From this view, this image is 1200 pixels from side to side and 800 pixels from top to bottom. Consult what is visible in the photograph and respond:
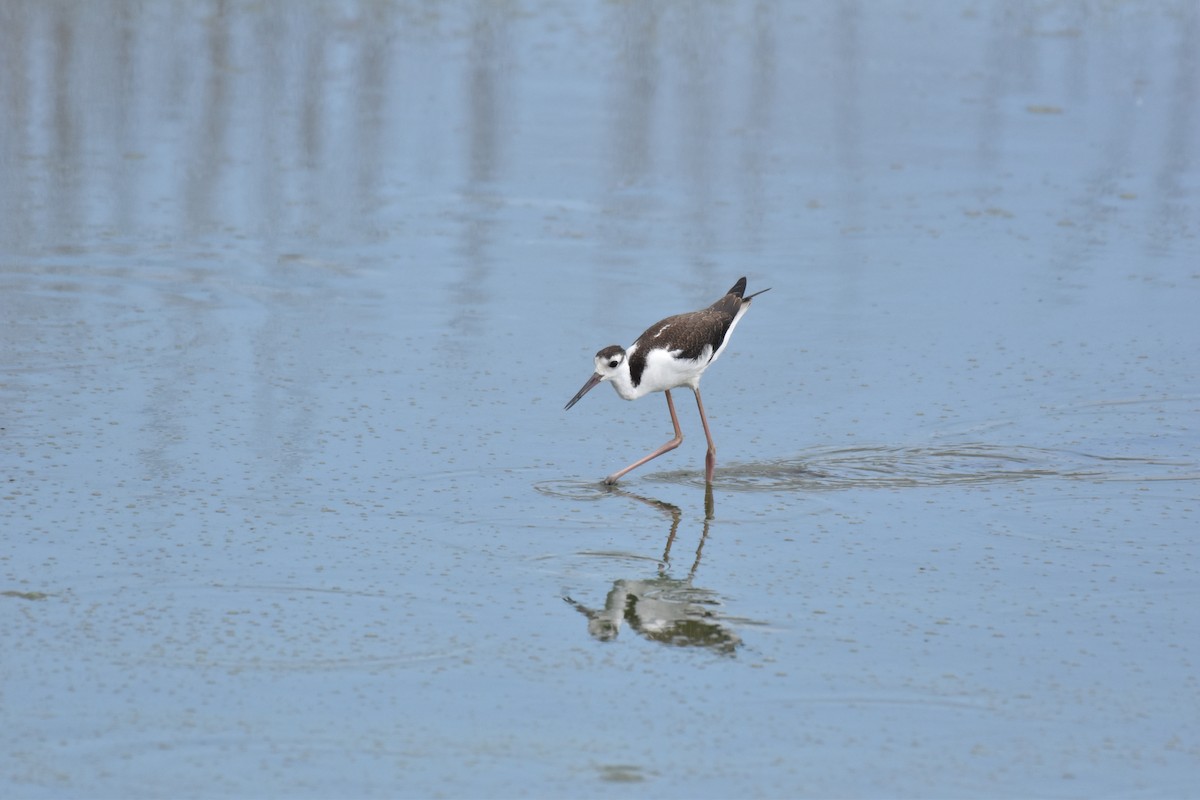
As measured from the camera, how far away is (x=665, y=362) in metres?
8.11

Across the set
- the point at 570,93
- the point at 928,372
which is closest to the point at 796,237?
the point at 928,372

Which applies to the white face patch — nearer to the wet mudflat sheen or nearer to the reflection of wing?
the wet mudflat sheen

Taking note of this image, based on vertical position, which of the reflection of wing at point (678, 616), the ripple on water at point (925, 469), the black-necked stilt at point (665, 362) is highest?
the black-necked stilt at point (665, 362)

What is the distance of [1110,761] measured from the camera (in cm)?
525

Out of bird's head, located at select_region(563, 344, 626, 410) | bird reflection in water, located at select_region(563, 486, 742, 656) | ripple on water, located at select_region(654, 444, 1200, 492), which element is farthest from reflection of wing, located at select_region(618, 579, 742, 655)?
bird's head, located at select_region(563, 344, 626, 410)

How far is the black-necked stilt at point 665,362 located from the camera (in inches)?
315

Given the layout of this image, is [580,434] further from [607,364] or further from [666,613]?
[666,613]

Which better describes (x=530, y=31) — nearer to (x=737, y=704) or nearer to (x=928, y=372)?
(x=928, y=372)

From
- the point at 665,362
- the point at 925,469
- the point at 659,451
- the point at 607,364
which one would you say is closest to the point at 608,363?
the point at 607,364

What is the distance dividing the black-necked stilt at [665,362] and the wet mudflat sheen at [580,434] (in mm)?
217

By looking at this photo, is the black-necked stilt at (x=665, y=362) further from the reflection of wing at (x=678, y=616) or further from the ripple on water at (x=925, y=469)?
the reflection of wing at (x=678, y=616)

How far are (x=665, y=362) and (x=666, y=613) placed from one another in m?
2.02

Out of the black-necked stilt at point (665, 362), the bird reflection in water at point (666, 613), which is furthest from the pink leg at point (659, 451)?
the bird reflection in water at point (666, 613)

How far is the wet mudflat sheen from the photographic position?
538 cm
